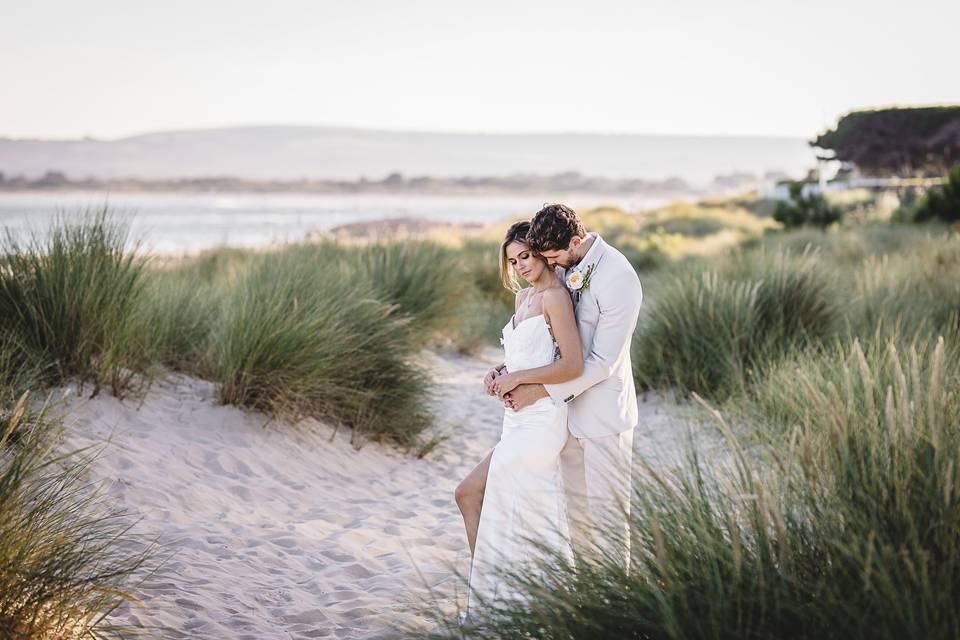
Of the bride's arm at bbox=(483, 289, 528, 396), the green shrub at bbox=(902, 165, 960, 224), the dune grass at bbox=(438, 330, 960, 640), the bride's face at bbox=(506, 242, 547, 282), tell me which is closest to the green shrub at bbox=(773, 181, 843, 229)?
the green shrub at bbox=(902, 165, 960, 224)

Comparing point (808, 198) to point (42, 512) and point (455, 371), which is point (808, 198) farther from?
point (42, 512)

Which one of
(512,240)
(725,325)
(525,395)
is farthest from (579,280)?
(725,325)

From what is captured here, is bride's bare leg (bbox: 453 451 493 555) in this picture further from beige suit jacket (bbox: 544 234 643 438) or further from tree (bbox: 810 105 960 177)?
tree (bbox: 810 105 960 177)

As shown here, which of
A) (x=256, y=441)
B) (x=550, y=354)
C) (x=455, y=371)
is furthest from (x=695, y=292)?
(x=550, y=354)

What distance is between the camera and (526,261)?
13.6 feet

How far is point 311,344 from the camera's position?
722 cm

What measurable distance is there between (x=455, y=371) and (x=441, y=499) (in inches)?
162

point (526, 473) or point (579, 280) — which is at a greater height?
point (579, 280)

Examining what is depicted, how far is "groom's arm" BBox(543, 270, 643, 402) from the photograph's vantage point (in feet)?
13.1

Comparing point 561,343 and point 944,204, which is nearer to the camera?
point 561,343

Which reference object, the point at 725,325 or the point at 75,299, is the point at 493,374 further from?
the point at 725,325

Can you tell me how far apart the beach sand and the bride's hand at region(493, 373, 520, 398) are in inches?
26.8

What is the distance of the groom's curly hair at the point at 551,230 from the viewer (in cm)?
404

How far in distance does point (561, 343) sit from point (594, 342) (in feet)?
0.49
